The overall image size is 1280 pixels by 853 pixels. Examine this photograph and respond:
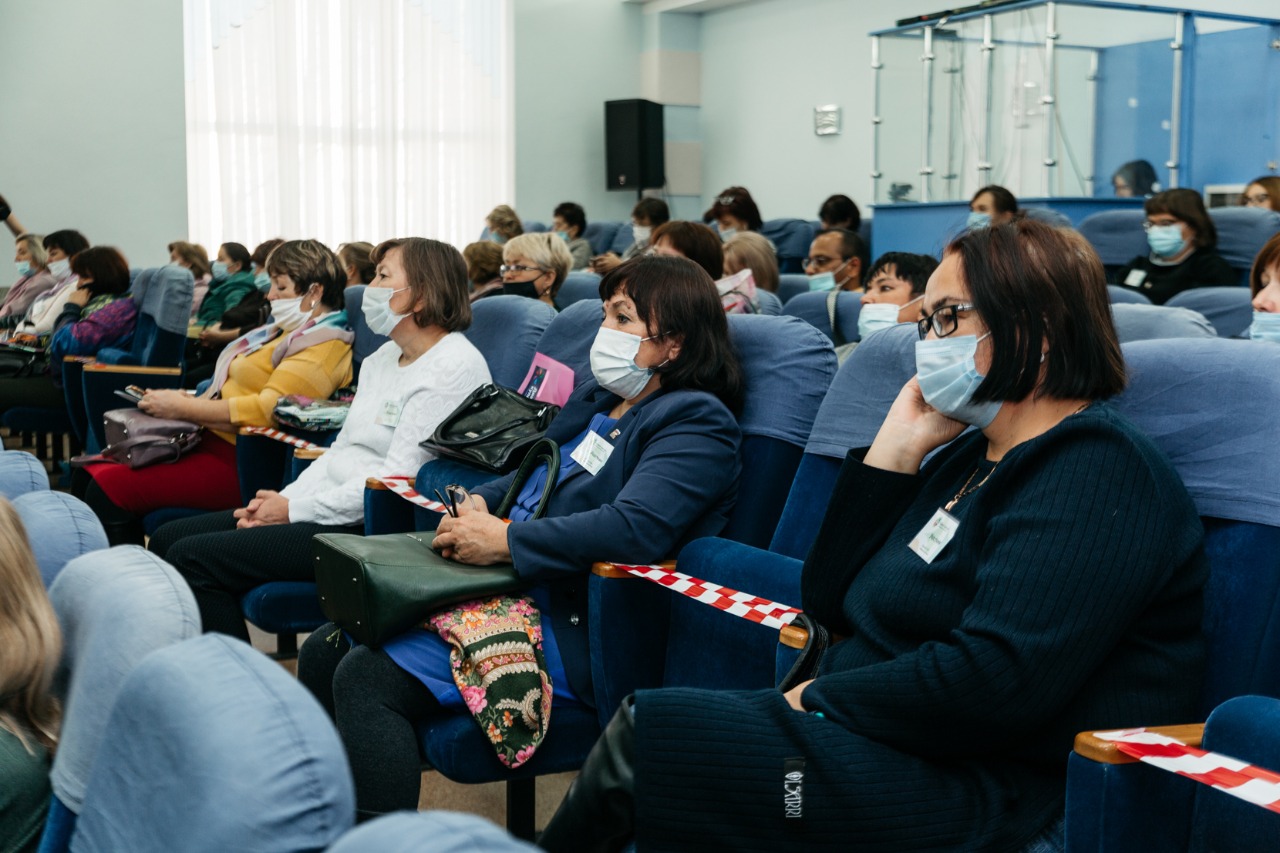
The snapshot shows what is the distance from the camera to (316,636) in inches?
91.3

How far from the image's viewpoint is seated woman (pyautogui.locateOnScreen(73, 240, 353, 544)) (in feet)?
11.6

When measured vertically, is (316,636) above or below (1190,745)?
below

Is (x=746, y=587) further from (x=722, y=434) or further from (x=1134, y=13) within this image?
(x=1134, y=13)

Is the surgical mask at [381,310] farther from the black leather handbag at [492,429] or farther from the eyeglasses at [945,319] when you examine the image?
the eyeglasses at [945,319]

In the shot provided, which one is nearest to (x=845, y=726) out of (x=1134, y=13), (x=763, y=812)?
(x=763, y=812)

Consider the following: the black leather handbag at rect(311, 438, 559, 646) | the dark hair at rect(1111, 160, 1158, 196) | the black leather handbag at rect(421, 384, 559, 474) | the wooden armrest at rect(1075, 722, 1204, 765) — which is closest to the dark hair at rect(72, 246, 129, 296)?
the black leather handbag at rect(421, 384, 559, 474)

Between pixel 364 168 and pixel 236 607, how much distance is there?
28.0 ft

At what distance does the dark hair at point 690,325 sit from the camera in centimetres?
231

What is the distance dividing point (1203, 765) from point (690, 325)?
1.28 metres

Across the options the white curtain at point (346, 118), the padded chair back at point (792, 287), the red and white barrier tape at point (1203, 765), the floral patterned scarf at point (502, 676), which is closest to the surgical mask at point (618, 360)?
the floral patterned scarf at point (502, 676)

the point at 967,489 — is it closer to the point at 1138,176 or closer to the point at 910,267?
the point at 910,267

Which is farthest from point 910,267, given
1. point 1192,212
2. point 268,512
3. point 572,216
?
point 572,216

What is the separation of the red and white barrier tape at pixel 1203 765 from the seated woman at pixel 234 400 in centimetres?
269

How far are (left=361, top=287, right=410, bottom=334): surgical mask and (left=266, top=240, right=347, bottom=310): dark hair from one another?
0.74 metres
